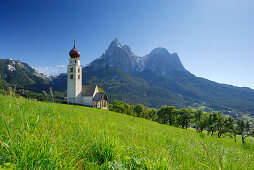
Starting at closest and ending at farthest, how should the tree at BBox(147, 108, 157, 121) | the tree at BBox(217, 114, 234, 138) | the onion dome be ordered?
the tree at BBox(217, 114, 234, 138)
the onion dome
the tree at BBox(147, 108, 157, 121)

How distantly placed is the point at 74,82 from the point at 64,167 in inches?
2330

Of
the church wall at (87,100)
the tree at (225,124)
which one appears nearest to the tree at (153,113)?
the church wall at (87,100)

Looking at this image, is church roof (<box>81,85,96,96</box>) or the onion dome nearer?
the onion dome

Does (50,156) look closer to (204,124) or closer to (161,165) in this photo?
(161,165)

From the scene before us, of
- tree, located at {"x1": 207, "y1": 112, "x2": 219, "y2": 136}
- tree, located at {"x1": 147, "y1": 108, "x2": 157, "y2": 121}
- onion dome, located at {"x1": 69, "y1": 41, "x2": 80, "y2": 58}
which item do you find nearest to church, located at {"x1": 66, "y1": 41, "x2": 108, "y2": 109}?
onion dome, located at {"x1": 69, "y1": 41, "x2": 80, "y2": 58}

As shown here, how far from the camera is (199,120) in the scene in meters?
43.0

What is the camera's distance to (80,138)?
7.50 feet

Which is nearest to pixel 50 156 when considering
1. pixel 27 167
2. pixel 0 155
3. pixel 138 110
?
pixel 27 167

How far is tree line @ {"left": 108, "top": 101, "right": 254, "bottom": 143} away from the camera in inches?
886

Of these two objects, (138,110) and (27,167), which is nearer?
(27,167)

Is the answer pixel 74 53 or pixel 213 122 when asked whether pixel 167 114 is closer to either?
pixel 213 122

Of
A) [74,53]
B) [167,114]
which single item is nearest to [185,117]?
[167,114]

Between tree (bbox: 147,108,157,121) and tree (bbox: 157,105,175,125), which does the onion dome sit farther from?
tree (bbox: 147,108,157,121)

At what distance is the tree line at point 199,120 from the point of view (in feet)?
73.8
